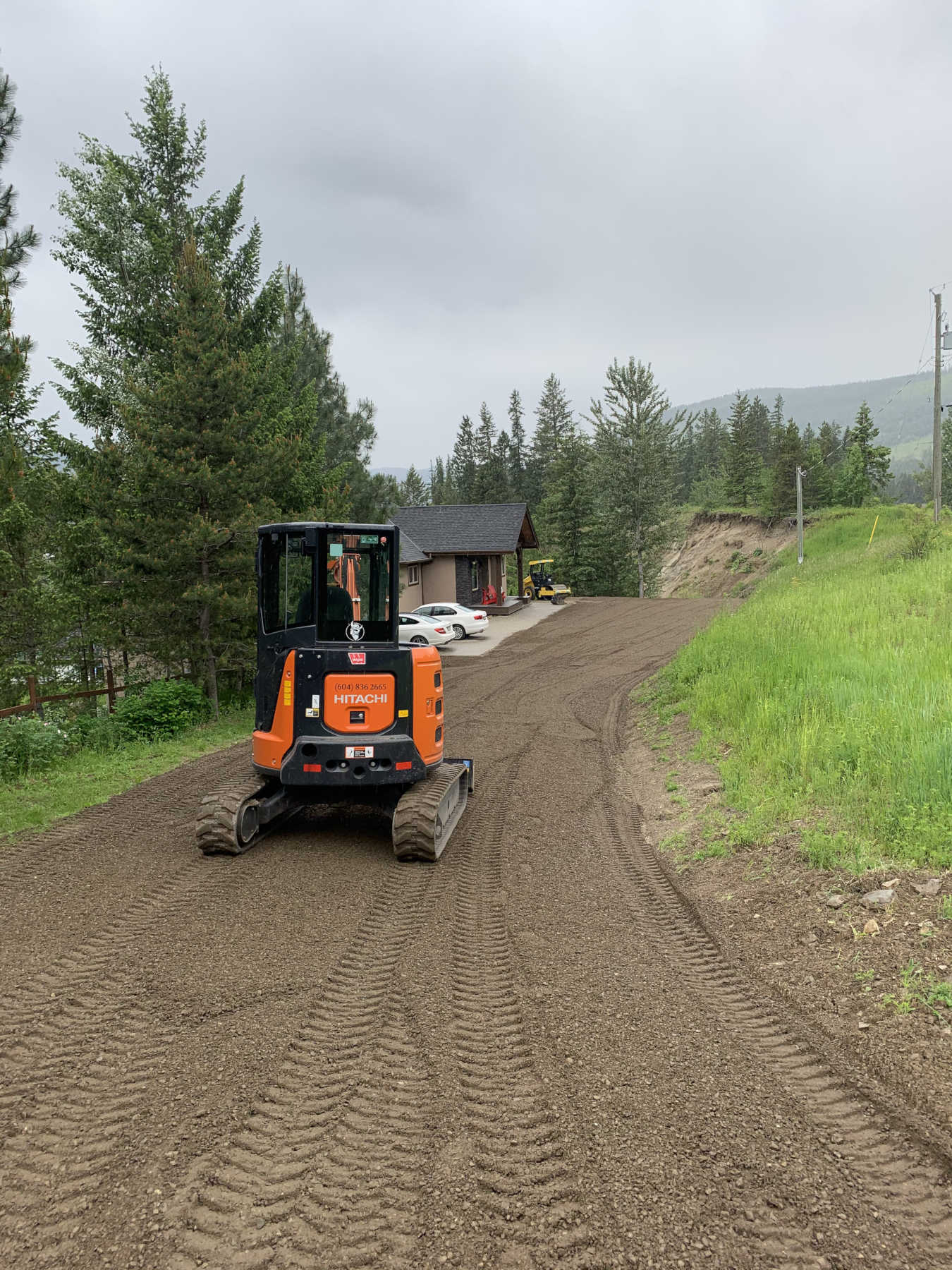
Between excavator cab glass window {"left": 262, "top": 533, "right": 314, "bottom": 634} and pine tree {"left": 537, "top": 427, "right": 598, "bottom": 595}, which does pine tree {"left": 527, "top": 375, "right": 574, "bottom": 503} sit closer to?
pine tree {"left": 537, "top": 427, "right": 598, "bottom": 595}

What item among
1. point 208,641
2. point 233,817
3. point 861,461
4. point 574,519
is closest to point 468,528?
point 574,519

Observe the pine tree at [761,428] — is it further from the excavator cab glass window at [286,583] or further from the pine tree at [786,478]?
the excavator cab glass window at [286,583]

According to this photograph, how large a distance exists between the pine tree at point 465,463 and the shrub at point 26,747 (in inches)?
2939

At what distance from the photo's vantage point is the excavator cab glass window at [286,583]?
310 inches

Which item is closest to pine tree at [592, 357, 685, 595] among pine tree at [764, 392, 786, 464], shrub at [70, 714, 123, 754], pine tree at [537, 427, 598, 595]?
pine tree at [537, 427, 598, 595]

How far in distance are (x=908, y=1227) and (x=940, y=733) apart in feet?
16.9

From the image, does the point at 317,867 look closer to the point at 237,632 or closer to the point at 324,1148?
the point at 324,1148

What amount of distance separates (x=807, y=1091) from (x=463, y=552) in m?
36.2

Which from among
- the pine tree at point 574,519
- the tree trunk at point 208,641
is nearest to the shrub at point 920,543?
the tree trunk at point 208,641

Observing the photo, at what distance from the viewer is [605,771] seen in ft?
37.4

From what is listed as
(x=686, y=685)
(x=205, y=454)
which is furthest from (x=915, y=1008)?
(x=205, y=454)

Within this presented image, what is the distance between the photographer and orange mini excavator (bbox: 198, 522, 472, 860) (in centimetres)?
752

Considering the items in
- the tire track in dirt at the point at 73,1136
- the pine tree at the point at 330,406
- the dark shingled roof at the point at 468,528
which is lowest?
the tire track in dirt at the point at 73,1136

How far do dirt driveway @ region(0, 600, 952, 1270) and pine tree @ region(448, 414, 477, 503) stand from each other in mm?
79713
